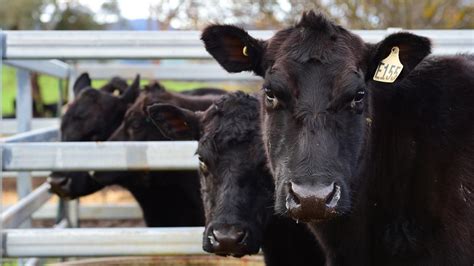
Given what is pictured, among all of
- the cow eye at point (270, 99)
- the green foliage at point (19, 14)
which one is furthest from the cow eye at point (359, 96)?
the green foliage at point (19, 14)

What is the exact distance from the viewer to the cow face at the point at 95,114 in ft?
22.8

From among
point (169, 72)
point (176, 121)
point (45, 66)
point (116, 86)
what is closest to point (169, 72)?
point (169, 72)

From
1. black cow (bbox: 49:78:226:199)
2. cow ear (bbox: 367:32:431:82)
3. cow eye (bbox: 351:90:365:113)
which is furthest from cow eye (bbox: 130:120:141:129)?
cow eye (bbox: 351:90:365:113)

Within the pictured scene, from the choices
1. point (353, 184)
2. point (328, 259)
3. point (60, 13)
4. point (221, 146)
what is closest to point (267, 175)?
point (221, 146)

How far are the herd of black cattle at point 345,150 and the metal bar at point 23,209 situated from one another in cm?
130

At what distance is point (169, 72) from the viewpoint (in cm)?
841

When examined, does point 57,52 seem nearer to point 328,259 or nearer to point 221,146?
point 221,146

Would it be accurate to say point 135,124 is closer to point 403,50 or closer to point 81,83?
point 81,83

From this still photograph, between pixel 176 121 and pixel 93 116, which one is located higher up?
pixel 176 121

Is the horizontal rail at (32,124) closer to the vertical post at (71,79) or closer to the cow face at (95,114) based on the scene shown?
the vertical post at (71,79)

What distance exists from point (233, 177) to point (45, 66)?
3.24 metres

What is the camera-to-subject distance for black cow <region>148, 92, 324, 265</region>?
3.96 m

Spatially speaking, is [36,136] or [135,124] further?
[135,124]

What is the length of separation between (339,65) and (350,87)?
0.13 metres
